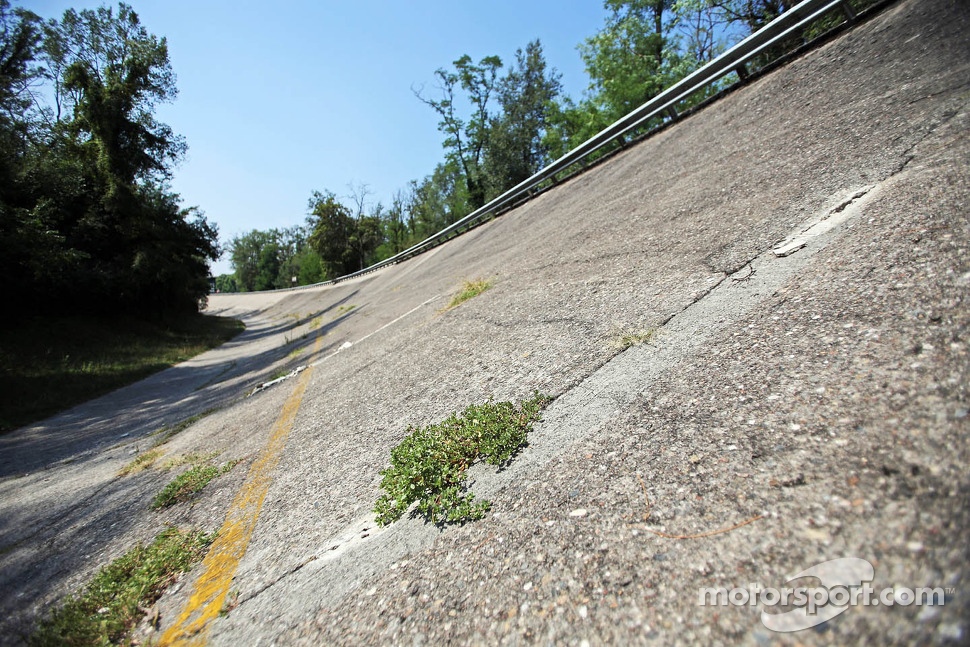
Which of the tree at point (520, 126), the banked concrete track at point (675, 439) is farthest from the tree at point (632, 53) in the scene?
the banked concrete track at point (675, 439)

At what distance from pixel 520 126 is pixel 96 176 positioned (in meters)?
31.4

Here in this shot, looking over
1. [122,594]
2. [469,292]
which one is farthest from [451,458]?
[469,292]

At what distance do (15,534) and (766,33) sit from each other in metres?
13.3

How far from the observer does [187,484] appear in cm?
379

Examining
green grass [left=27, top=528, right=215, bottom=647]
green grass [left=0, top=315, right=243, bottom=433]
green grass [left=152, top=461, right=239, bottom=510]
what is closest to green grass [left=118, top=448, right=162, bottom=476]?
green grass [left=152, top=461, right=239, bottom=510]

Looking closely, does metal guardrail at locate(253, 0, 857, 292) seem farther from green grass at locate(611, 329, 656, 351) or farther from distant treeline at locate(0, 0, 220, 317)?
distant treeline at locate(0, 0, 220, 317)

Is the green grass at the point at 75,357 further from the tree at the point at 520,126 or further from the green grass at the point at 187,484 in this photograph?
the tree at the point at 520,126

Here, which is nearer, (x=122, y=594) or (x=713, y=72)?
(x=122, y=594)

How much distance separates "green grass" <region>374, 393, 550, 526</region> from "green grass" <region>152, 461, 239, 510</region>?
2085mm

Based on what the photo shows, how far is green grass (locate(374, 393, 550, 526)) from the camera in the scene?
91.9 inches

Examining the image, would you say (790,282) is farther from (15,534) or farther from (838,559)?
(15,534)

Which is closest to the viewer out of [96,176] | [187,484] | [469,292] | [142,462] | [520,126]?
[187,484]

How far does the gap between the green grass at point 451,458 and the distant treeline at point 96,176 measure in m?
20.6

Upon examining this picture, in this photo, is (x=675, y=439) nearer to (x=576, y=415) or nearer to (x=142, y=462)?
(x=576, y=415)
